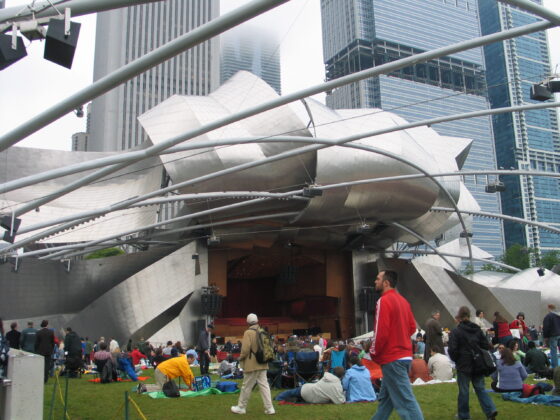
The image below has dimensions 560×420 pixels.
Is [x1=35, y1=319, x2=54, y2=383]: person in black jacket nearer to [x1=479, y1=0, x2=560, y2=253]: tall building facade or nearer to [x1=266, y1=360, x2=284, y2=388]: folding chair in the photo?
[x1=266, y1=360, x2=284, y2=388]: folding chair

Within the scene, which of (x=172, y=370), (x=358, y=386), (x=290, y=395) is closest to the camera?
(x=358, y=386)

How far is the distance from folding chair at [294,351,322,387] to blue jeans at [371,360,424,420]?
5185 millimetres

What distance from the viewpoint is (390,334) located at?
Result: 4.93 meters

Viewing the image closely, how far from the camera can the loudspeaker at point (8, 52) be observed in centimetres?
569

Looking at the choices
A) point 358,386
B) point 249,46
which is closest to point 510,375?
point 358,386

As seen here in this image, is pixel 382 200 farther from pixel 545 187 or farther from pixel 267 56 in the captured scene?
pixel 545 187

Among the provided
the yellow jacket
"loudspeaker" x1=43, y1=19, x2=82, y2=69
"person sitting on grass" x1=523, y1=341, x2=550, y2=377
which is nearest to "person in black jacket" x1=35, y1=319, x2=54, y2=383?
the yellow jacket

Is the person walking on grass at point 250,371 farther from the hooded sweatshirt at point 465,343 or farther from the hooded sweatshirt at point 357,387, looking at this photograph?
the hooded sweatshirt at point 465,343

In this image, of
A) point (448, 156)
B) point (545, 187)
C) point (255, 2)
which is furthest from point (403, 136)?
point (545, 187)

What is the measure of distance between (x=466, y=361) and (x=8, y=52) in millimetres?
5792

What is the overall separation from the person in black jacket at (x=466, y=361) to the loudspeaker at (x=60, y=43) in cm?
511

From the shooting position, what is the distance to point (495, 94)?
334ft

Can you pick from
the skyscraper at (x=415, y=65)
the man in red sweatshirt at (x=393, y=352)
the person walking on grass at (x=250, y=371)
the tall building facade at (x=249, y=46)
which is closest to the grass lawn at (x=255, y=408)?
the person walking on grass at (x=250, y=371)

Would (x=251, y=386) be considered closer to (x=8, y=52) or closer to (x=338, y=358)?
(x=338, y=358)
